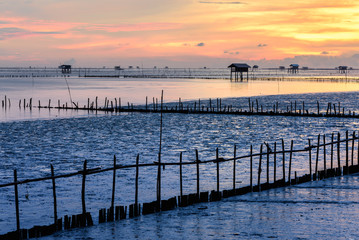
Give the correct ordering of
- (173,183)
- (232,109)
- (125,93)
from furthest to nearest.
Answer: (125,93) < (232,109) < (173,183)

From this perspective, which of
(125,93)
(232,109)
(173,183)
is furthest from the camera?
(125,93)

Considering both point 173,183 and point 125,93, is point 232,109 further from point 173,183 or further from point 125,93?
point 125,93

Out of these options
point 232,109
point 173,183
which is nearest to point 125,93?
point 232,109

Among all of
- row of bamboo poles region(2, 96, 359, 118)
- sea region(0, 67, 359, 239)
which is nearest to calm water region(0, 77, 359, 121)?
row of bamboo poles region(2, 96, 359, 118)

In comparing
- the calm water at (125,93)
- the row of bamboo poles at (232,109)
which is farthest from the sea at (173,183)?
the calm water at (125,93)

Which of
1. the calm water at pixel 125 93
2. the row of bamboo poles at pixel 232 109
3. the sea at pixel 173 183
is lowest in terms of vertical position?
the sea at pixel 173 183

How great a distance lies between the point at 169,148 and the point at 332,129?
1186 cm

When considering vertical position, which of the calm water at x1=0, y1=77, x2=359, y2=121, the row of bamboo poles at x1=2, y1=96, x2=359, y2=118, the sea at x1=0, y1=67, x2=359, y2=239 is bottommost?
the sea at x1=0, y1=67, x2=359, y2=239

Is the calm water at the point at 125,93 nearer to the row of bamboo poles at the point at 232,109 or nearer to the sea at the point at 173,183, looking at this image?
the row of bamboo poles at the point at 232,109

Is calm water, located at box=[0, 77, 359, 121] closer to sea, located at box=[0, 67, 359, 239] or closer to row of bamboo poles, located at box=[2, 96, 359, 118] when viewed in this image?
row of bamboo poles, located at box=[2, 96, 359, 118]

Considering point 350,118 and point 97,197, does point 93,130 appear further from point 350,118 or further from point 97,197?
point 350,118

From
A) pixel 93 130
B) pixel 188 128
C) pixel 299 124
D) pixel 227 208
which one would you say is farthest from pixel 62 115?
pixel 227 208

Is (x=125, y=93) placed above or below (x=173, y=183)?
above

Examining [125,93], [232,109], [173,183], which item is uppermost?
[125,93]
